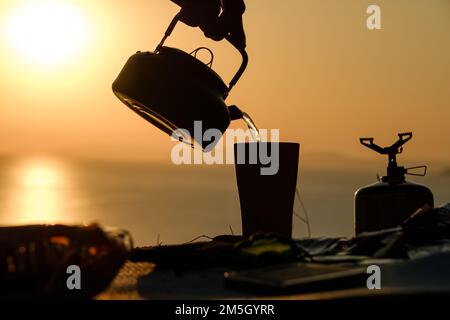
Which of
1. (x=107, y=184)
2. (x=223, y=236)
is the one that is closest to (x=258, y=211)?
(x=223, y=236)

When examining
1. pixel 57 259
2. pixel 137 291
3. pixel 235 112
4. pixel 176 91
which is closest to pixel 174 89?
pixel 176 91

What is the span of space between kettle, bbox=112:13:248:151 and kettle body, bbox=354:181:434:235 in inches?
11.0

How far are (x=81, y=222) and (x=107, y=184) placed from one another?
109 ft

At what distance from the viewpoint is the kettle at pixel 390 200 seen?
1.19 meters

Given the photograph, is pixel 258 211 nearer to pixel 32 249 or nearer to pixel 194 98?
pixel 194 98

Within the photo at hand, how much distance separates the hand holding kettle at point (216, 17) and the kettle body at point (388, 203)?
0.34m

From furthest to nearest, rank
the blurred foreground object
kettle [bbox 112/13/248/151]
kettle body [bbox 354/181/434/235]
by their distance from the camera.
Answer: kettle body [bbox 354/181/434/235]
kettle [bbox 112/13/248/151]
the blurred foreground object

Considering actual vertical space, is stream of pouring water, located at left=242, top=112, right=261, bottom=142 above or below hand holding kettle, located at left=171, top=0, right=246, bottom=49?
below

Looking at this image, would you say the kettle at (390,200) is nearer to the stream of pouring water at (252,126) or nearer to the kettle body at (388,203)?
the kettle body at (388,203)

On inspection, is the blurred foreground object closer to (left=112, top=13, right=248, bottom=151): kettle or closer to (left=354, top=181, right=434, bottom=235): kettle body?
(left=112, top=13, right=248, bottom=151): kettle

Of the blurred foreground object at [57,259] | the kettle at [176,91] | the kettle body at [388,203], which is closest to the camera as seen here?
the blurred foreground object at [57,259]

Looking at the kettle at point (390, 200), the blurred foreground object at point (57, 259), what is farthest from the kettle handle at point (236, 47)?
the blurred foreground object at point (57, 259)

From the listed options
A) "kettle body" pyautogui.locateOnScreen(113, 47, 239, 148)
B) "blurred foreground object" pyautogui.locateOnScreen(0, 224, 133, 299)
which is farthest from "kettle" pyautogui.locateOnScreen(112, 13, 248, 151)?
"blurred foreground object" pyautogui.locateOnScreen(0, 224, 133, 299)

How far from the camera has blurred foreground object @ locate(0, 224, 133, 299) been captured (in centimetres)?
61
